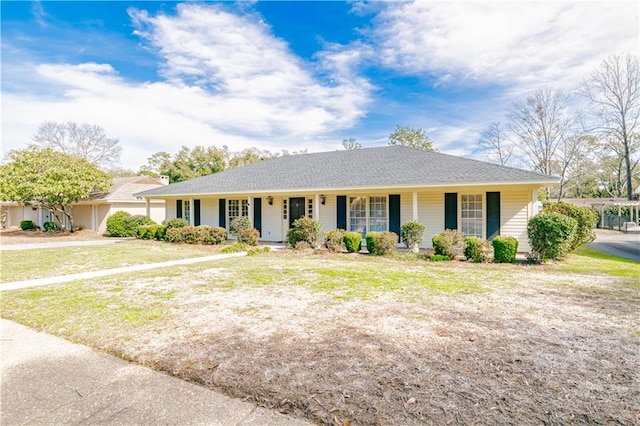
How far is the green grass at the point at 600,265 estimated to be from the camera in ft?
28.6

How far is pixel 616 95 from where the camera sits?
27.4 meters

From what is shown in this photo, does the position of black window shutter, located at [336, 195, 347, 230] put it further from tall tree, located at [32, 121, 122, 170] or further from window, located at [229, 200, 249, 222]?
tall tree, located at [32, 121, 122, 170]

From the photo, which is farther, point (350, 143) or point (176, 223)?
point (350, 143)

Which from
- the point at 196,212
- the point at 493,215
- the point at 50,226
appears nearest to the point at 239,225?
the point at 196,212

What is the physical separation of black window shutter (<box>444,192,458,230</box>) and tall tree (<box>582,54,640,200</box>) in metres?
24.3

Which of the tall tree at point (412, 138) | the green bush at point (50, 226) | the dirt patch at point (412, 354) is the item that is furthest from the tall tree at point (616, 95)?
the green bush at point (50, 226)

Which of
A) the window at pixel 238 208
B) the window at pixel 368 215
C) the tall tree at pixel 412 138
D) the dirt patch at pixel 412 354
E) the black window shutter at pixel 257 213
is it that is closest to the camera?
the dirt patch at pixel 412 354

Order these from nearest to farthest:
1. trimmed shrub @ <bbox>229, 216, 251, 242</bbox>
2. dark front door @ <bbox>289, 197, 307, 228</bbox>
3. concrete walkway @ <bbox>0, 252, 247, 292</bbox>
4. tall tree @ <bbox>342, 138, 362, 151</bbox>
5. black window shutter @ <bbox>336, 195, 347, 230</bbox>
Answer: concrete walkway @ <bbox>0, 252, 247, 292</bbox>, black window shutter @ <bbox>336, 195, 347, 230</bbox>, trimmed shrub @ <bbox>229, 216, 251, 242</bbox>, dark front door @ <bbox>289, 197, 307, 228</bbox>, tall tree @ <bbox>342, 138, 362, 151</bbox>

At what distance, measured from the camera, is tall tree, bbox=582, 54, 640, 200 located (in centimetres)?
2628

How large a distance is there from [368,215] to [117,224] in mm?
15513

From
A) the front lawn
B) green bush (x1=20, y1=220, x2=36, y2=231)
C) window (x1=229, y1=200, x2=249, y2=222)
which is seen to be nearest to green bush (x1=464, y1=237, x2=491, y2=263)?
the front lawn

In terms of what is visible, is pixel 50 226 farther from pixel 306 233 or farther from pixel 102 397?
pixel 102 397

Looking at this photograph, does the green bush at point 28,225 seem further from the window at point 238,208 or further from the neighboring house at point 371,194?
the window at point 238,208

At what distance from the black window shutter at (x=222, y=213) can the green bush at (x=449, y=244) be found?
10.5 metres
